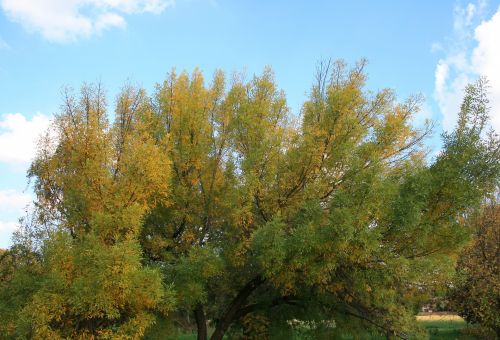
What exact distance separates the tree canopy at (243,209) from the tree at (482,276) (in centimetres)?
381

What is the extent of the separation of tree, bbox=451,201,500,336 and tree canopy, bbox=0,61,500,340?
381 centimetres

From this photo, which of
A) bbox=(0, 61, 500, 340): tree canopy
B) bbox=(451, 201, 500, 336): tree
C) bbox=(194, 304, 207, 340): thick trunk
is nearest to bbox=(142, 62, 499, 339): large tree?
bbox=(0, 61, 500, 340): tree canopy

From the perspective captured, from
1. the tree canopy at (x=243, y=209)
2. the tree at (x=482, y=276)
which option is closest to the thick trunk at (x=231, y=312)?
the tree canopy at (x=243, y=209)

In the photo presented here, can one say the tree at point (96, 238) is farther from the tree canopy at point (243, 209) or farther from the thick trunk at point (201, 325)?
the thick trunk at point (201, 325)

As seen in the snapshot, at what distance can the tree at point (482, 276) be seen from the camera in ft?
55.8

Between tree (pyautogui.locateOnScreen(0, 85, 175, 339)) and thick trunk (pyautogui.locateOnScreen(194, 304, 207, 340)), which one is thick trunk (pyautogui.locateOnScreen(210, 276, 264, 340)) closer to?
thick trunk (pyautogui.locateOnScreen(194, 304, 207, 340))

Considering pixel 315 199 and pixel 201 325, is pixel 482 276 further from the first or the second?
pixel 201 325

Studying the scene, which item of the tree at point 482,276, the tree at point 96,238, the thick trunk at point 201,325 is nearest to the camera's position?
the tree at point 96,238

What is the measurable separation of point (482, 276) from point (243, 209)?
1052 centimetres

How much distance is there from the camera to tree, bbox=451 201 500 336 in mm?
17016

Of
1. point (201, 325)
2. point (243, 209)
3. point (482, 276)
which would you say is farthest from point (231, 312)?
point (482, 276)

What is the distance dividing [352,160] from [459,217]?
11.8 ft

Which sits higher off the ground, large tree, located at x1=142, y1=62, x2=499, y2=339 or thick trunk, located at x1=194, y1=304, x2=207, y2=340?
large tree, located at x1=142, y1=62, x2=499, y2=339

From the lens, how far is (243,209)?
12.2m
